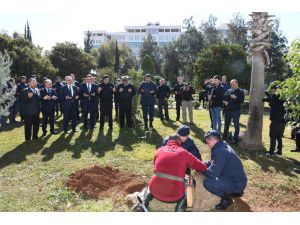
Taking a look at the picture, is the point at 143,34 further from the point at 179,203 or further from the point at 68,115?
the point at 179,203

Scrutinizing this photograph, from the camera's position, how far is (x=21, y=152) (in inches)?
452

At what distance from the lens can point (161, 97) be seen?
16.6 m

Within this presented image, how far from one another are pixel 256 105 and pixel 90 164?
5.57 m

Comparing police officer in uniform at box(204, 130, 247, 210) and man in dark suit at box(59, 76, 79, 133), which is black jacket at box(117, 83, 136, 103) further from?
police officer in uniform at box(204, 130, 247, 210)

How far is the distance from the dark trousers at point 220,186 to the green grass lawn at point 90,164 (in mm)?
889

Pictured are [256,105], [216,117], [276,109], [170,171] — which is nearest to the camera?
[170,171]

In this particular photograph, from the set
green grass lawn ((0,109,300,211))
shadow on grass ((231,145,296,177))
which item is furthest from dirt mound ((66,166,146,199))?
shadow on grass ((231,145,296,177))

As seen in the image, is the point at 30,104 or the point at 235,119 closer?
the point at 235,119

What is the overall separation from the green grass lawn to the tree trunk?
382mm

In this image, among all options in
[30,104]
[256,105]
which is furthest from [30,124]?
[256,105]

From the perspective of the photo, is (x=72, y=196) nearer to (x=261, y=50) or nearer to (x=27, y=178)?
(x=27, y=178)

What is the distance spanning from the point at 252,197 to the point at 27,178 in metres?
5.45

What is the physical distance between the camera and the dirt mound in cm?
784

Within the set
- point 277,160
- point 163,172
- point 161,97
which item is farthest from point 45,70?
point 163,172
